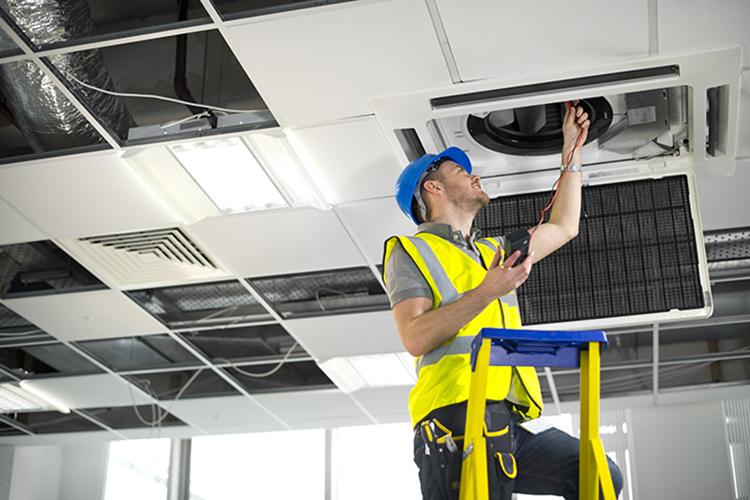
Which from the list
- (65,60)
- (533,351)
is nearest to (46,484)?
(65,60)

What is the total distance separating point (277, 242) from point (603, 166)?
1.61 m

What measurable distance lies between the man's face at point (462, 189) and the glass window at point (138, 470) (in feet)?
17.7

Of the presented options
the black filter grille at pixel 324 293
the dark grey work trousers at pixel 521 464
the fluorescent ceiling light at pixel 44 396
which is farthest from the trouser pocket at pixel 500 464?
the fluorescent ceiling light at pixel 44 396

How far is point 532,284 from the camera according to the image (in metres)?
3.80

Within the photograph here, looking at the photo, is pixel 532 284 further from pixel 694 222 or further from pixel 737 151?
pixel 737 151

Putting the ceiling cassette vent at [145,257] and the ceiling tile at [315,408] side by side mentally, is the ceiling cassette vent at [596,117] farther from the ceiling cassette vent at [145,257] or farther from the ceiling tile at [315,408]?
the ceiling tile at [315,408]

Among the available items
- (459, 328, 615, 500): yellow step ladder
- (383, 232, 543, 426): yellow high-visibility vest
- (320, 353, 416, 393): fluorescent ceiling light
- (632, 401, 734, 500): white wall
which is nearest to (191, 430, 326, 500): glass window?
(320, 353, 416, 393): fluorescent ceiling light

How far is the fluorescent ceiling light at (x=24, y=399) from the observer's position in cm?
623

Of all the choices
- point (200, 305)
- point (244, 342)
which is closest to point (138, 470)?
point (244, 342)

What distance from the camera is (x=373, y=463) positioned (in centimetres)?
726

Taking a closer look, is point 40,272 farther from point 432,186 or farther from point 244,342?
point 432,186

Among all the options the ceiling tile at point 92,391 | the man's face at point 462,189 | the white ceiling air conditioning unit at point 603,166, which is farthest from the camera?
the ceiling tile at point 92,391

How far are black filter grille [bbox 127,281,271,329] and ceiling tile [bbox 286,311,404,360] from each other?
258 millimetres

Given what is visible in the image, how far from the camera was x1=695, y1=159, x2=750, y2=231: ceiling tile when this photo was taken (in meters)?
3.97
